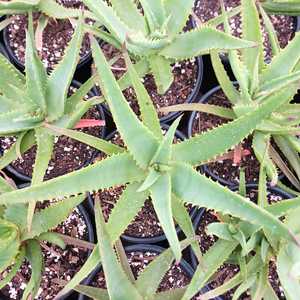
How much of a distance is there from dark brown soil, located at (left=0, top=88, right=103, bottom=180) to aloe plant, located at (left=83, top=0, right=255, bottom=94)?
245 millimetres

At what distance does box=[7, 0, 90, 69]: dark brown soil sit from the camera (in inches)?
51.4

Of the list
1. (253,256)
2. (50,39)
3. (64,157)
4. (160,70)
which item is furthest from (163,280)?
(50,39)

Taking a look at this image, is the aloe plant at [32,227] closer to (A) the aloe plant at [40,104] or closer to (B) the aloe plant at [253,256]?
(A) the aloe plant at [40,104]

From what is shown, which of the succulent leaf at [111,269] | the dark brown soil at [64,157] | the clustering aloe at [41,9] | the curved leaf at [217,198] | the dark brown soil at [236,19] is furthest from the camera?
the dark brown soil at [236,19]

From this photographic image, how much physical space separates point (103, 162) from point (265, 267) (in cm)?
41

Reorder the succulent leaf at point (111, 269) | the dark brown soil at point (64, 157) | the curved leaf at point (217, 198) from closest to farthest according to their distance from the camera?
the curved leaf at point (217, 198), the succulent leaf at point (111, 269), the dark brown soil at point (64, 157)

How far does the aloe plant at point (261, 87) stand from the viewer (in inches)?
40.3

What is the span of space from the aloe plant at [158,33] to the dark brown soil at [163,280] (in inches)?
15.0

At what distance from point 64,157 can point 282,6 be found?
23.9 inches

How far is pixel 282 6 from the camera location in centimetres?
119

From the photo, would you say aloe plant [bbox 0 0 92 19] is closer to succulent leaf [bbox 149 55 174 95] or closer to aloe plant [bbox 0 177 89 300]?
succulent leaf [bbox 149 55 174 95]

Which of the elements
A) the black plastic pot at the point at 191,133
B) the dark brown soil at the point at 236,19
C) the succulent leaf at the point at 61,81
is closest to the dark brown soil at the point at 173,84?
the black plastic pot at the point at 191,133

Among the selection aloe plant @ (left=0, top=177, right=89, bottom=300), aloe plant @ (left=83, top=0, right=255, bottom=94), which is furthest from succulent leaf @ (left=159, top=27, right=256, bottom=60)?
aloe plant @ (left=0, top=177, right=89, bottom=300)

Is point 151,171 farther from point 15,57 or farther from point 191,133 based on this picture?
point 15,57
